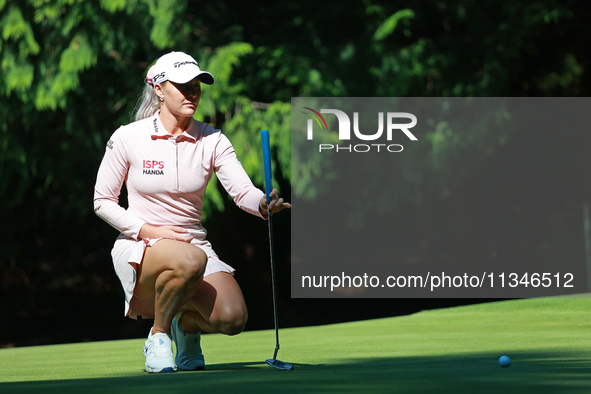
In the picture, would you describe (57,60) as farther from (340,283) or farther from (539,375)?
(539,375)

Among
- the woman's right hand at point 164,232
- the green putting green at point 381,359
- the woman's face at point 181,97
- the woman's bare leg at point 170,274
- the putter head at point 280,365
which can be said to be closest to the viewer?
the green putting green at point 381,359

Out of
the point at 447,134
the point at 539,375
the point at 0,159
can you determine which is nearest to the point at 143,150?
the point at 539,375

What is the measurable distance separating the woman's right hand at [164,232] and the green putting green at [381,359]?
1.89ft

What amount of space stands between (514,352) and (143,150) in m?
2.13

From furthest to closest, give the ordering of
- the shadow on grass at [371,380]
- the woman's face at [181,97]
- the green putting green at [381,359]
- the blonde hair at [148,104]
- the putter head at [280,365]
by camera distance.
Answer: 1. the blonde hair at [148,104]
2. the woman's face at [181,97]
3. the putter head at [280,365]
4. the green putting green at [381,359]
5. the shadow on grass at [371,380]

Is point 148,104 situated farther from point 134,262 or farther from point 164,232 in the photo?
point 134,262

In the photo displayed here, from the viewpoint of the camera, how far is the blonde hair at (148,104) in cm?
446

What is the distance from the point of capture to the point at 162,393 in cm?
286

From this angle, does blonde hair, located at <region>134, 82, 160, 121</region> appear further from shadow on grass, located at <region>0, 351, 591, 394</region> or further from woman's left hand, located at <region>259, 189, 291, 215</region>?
shadow on grass, located at <region>0, 351, 591, 394</region>

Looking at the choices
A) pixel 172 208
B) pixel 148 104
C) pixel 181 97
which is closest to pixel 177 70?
pixel 181 97

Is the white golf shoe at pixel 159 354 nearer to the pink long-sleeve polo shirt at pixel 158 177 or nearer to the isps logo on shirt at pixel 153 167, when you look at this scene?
the pink long-sleeve polo shirt at pixel 158 177

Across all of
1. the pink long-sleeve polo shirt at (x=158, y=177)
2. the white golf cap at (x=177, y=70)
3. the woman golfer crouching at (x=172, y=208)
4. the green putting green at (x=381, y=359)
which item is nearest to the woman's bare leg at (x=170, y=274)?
the woman golfer crouching at (x=172, y=208)

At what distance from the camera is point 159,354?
4012mm

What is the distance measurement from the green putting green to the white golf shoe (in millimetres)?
112
